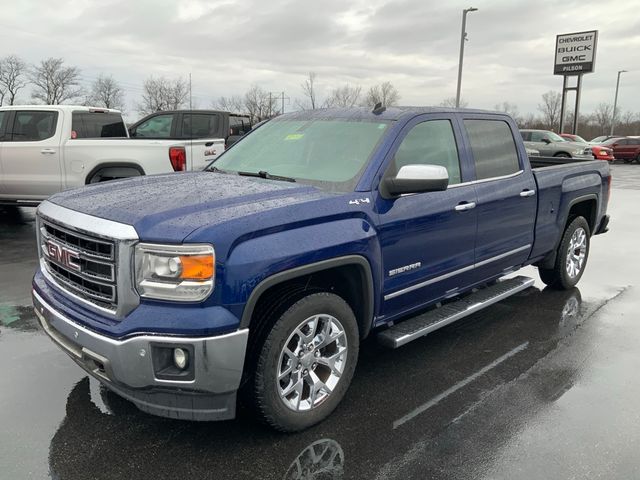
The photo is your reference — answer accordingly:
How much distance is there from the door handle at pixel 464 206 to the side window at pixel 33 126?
23.7ft

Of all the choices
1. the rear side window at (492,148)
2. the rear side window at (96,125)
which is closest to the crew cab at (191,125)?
the rear side window at (96,125)

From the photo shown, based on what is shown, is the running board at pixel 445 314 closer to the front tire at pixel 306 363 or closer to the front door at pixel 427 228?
the front door at pixel 427 228

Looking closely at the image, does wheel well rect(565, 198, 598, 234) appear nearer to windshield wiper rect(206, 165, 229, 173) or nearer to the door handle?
the door handle

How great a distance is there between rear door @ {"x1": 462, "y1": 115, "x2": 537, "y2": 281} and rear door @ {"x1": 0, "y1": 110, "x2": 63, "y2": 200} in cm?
674

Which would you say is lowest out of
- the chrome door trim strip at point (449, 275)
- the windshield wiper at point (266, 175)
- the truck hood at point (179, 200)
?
the chrome door trim strip at point (449, 275)

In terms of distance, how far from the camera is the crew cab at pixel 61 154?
8.08 metres

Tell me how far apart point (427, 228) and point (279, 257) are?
4.42ft

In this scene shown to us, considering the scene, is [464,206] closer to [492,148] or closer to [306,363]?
[492,148]

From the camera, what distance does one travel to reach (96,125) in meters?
9.45

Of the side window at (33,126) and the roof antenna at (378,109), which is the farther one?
the side window at (33,126)

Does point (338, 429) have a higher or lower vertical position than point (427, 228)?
lower

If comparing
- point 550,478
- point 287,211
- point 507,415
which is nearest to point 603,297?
point 507,415

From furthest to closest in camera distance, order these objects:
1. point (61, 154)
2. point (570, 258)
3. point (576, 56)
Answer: point (576, 56), point (61, 154), point (570, 258)

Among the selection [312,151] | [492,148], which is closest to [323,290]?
[312,151]
